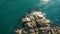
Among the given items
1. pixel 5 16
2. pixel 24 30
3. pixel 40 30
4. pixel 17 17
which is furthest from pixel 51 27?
pixel 5 16

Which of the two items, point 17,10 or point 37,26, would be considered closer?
point 37,26

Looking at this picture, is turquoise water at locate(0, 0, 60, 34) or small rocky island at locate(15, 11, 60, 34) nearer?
small rocky island at locate(15, 11, 60, 34)

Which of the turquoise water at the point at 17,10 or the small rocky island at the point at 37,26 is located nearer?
the small rocky island at the point at 37,26

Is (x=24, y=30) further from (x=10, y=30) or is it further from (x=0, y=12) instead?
(x=0, y=12)

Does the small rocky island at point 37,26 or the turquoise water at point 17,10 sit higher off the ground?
the turquoise water at point 17,10

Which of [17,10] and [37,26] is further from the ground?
[17,10]
